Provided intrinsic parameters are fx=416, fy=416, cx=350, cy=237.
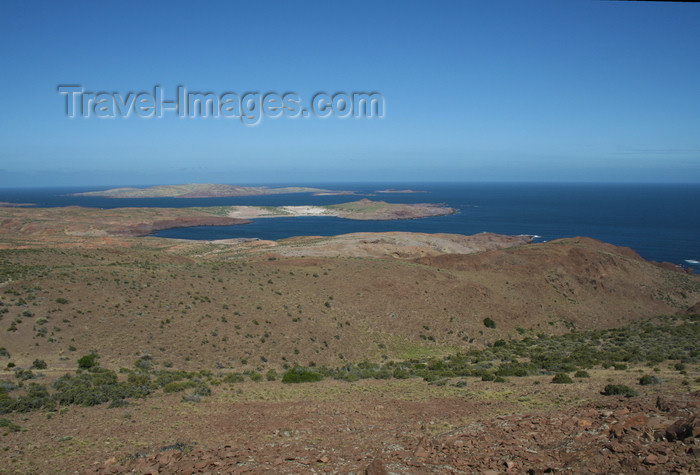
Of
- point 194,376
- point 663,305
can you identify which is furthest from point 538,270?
point 194,376

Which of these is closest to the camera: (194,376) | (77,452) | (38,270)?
(77,452)

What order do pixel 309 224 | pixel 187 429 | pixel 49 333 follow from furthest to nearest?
pixel 309 224 → pixel 49 333 → pixel 187 429

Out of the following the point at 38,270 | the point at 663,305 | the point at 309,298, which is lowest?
the point at 663,305

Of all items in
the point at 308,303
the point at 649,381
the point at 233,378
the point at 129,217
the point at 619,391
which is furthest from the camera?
the point at 129,217

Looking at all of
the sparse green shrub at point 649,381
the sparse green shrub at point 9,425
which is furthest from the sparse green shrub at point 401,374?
the sparse green shrub at point 9,425

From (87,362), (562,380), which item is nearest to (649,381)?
(562,380)

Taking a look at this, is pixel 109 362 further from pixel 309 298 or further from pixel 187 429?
pixel 309 298

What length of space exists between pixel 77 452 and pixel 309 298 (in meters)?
22.7

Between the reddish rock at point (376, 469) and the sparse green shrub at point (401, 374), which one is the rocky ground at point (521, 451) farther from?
the sparse green shrub at point (401, 374)

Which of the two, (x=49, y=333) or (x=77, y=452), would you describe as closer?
(x=77, y=452)

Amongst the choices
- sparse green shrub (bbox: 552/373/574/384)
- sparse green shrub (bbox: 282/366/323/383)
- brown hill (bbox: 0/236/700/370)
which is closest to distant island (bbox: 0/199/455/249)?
brown hill (bbox: 0/236/700/370)

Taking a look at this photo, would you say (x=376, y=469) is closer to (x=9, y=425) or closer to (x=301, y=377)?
(x=9, y=425)

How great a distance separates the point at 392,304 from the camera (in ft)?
110

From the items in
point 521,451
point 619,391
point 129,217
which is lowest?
point 619,391
